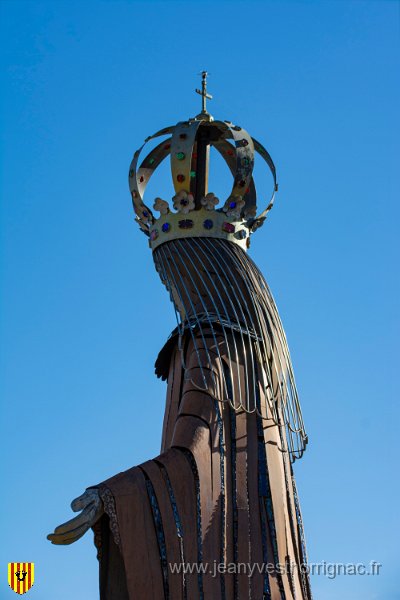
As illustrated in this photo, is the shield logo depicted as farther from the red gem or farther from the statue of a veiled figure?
the red gem

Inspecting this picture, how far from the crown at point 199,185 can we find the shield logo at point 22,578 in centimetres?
432

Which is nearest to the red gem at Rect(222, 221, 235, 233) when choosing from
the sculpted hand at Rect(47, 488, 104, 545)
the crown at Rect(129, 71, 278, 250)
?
the crown at Rect(129, 71, 278, 250)

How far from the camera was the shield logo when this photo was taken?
1692 cm

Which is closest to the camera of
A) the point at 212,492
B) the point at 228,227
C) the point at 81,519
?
the point at 81,519

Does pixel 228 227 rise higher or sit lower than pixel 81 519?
higher

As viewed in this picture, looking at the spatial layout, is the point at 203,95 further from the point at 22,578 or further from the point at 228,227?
the point at 22,578

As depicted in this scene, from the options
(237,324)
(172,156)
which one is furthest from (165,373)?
(172,156)

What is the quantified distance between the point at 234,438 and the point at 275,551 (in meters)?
1.39

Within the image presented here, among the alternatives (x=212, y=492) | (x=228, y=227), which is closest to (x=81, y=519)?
(x=212, y=492)

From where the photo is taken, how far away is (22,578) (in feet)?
55.7

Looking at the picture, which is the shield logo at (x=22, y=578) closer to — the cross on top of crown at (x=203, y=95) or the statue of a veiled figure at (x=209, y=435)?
the statue of a veiled figure at (x=209, y=435)

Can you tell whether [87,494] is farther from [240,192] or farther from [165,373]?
[240,192]

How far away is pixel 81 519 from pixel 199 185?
16.8ft

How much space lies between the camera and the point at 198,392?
17.0 metres
